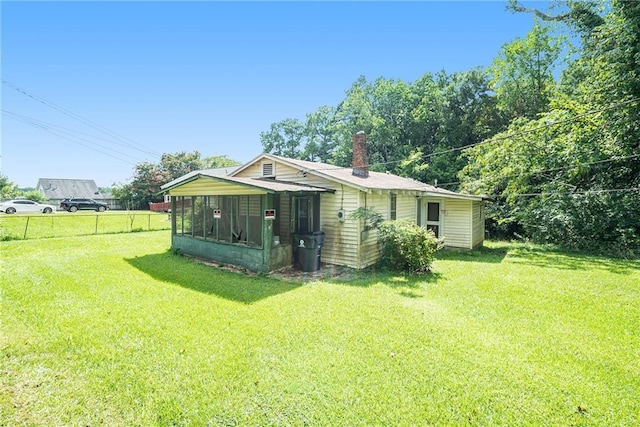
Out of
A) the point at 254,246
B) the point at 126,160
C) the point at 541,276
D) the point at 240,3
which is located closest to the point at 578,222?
the point at 541,276

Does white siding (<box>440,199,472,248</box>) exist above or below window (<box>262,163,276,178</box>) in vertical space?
below

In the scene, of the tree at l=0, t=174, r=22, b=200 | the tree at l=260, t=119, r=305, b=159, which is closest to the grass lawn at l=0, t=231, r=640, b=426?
the tree at l=260, t=119, r=305, b=159

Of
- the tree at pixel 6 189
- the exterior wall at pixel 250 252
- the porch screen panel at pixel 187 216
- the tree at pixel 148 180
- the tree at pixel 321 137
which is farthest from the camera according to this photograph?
the tree at pixel 148 180

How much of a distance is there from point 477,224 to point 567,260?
3860 mm

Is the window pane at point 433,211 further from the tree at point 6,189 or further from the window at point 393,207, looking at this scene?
the tree at point 6,189

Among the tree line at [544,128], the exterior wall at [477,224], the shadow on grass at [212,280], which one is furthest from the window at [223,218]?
the exterior wall at [477,224]

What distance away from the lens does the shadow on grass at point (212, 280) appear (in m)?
6.58

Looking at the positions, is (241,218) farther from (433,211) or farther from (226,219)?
(433,211)

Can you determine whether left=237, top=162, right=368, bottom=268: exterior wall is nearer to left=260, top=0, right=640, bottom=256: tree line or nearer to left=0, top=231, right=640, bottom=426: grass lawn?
left=0, top=231, right=640, bottom=426: grass lawn

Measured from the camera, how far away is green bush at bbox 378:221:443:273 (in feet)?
28.1

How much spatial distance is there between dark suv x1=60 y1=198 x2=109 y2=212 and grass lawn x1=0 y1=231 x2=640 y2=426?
28663mm

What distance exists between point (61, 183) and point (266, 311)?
196 feet

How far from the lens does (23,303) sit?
18.5 feet

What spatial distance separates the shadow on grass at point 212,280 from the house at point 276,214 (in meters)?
0.75
